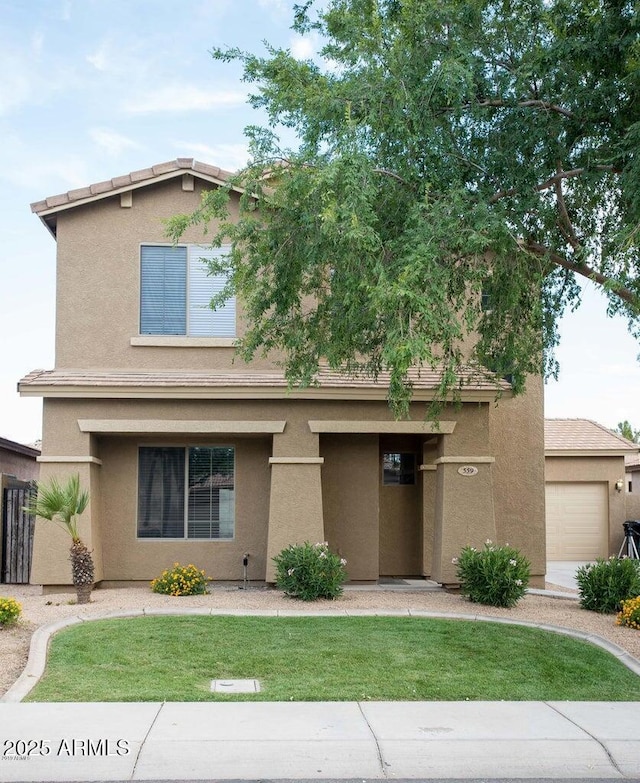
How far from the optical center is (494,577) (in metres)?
14.1

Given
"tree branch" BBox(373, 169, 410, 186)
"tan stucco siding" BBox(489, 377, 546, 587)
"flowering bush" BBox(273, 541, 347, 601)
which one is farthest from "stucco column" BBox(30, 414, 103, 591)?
"tan stucco siding" BBox(489, 377, 546, 587)

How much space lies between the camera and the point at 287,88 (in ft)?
38.5

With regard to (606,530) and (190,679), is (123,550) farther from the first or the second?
(606,530)

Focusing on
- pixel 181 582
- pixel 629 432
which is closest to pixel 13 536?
pixel 181 582

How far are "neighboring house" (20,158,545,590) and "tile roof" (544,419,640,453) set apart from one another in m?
9.74

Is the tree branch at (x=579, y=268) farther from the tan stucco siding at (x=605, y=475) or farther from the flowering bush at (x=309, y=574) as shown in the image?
the tan stucco siding at (x=605, y=475)

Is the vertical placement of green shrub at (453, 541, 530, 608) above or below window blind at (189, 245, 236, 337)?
below

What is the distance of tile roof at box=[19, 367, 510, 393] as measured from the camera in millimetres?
15672

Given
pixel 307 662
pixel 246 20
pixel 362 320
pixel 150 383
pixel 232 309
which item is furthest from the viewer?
pixel 232 309

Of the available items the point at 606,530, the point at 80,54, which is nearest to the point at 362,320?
the point at 80,54

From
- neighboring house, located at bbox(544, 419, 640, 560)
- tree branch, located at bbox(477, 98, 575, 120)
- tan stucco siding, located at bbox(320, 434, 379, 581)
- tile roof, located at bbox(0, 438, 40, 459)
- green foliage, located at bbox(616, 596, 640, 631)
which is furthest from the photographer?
neighboring house, located at bbox(544, 419, 640, 560)

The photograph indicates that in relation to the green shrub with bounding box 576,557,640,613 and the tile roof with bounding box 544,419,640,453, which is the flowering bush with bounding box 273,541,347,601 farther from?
the tile roof with bounding box 544,419,640,453

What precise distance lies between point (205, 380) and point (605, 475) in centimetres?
1463

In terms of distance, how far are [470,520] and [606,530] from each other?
463 inches
